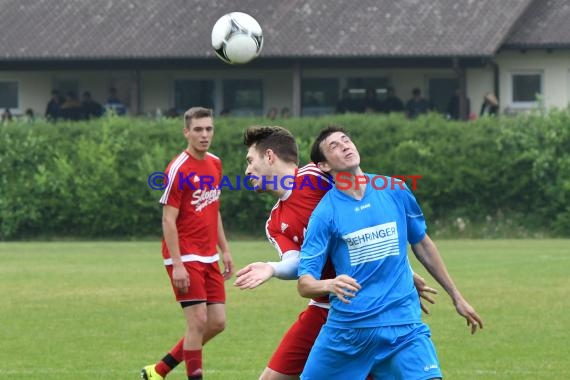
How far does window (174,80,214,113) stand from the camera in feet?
126

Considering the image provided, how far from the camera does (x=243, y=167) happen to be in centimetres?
2892

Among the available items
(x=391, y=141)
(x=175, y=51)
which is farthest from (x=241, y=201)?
(x=175, y=51)

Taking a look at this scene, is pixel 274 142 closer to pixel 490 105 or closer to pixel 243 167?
pixel 243 167

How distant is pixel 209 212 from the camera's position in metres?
10.2

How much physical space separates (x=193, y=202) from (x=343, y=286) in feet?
12.7

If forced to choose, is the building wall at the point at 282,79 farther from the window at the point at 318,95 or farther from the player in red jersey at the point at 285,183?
the player in red jersey at the point at 285,183

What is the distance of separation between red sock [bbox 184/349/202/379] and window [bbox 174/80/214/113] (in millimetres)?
28644

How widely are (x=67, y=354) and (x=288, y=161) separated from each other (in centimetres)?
505

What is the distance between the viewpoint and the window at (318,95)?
123ft

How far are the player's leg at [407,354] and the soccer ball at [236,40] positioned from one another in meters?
5.75

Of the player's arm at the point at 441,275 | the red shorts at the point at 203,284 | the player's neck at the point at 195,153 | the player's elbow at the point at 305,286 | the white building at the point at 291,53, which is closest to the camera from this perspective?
the player's elbow at the point at 305,286

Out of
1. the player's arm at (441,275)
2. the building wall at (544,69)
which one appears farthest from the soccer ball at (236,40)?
the building wall at (544,69)

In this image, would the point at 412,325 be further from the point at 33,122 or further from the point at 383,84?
the point at 383,84

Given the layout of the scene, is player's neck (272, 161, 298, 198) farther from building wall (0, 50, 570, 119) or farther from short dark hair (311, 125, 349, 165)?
Result: building wall (0, 50, 570, 119)
